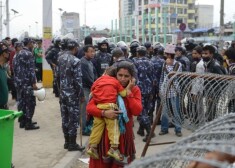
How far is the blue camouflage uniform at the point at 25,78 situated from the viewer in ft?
22.6

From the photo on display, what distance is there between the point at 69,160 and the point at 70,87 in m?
1.10

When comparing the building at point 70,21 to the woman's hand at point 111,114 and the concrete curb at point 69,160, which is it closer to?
the concrete curb at point 69,160

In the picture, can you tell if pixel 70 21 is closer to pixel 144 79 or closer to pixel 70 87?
pixel 144 79

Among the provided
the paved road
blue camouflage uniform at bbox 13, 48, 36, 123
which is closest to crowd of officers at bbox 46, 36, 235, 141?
the paved road

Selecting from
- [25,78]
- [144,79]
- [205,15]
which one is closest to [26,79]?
[25,78]

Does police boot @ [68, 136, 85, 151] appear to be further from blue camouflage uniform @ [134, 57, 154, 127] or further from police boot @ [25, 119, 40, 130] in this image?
police boot @ [25, 119, 40, 130]

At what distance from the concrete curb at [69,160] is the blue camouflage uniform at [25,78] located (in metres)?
1.97

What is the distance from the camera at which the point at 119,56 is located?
258 inches

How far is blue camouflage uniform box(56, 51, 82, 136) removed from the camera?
5.56 metres

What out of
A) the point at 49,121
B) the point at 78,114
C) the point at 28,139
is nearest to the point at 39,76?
the point at 49,121

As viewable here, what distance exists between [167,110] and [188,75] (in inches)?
33.3

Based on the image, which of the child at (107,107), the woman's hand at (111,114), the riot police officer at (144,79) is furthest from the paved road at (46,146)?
the woman's hand at (111,114)

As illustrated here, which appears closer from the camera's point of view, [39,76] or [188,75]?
[188,75]

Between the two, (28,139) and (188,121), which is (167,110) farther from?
(28,139)
